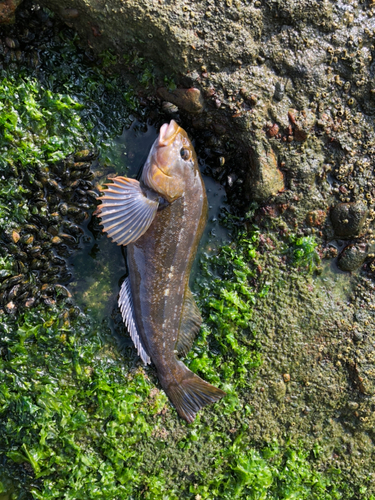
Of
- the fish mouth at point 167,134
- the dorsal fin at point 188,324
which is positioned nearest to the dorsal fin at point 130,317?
the dorsal fin at point 188,324

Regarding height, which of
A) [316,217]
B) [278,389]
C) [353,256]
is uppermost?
[316,217]

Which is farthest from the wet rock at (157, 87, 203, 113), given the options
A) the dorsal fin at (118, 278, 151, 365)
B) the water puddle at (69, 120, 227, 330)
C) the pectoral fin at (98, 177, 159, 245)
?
the dorsal fin at (118, 278, 151, 365)

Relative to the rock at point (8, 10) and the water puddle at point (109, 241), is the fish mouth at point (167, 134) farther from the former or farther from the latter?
the rock at point (8, 10)

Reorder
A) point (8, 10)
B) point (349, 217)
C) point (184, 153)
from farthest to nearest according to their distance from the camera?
point (349, 217) < point (184, 153) < point (8, 10)

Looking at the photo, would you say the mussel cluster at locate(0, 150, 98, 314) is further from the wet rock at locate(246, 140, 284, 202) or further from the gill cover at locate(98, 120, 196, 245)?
the wet rock at locate(246, 140, 284, 202)

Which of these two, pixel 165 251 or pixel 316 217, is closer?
pixel 165 251

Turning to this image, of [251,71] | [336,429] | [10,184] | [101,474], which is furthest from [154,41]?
[336,429]

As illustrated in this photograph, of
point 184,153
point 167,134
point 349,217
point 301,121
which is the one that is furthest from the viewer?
point 349,217

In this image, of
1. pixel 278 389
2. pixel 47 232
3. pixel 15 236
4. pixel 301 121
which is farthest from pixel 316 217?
pixel 15 236

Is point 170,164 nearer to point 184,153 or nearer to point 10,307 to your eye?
point 184,153
